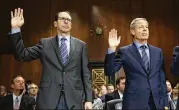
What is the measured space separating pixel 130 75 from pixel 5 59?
5.89 m

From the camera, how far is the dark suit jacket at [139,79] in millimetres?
3137

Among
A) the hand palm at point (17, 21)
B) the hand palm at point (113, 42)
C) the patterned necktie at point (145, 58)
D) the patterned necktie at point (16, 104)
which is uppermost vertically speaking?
the hand palm at point (17, 21)

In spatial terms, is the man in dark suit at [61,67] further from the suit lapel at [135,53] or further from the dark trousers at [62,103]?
the suit lapel at [135,53]

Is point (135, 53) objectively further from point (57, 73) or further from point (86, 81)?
point (57, 73)

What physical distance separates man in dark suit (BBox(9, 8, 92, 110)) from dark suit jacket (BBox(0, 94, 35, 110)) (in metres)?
1.38

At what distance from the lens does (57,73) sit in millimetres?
3098

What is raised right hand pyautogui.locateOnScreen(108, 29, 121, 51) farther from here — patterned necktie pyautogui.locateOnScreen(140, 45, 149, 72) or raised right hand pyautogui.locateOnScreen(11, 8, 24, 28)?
raised right hand pyautogui.locateOnScreen(11, 8, 24, 28)

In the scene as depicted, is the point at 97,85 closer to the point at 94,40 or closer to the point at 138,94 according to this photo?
the point at 94,40

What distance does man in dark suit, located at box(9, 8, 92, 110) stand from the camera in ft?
10.0

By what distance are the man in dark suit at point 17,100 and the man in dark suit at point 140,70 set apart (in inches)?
→ 60.8

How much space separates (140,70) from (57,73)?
2.15 ft

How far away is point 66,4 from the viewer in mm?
8742

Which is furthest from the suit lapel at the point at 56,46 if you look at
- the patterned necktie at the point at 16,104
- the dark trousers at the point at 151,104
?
the patterned necktie at the point at 16,104

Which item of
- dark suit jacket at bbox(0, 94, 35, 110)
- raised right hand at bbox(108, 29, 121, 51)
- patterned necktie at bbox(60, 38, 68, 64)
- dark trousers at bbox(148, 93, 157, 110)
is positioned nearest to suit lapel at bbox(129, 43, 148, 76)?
raised right hand at bbox(108, 29, 121, 51)
